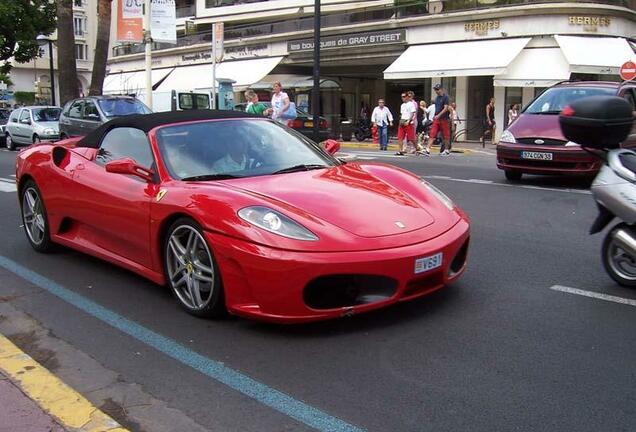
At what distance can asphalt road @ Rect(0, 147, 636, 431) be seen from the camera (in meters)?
3.01

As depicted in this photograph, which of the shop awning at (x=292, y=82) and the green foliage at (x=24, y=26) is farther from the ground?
the green foliage at (x=24, y=26)

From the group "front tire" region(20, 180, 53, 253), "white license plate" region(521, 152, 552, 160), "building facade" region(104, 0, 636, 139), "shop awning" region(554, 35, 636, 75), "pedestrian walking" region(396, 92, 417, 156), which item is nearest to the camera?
"front tire" region(20, 180, 53, 253)

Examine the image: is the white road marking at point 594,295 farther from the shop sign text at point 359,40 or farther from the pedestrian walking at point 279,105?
the shop sign text at point 359,40

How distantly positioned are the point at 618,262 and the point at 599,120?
1079mm

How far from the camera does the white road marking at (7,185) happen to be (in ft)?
35.2

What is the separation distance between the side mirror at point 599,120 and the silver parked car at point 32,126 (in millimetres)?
18683

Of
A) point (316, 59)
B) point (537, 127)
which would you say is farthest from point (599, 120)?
point (316, 59)

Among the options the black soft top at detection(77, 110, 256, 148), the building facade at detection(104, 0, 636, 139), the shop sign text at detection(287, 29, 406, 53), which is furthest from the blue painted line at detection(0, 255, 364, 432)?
the shop sign text at detection(287, 29, 406, 53)

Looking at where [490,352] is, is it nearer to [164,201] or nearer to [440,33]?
[164,201]

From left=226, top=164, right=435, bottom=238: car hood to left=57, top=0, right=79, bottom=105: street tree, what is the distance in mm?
21679

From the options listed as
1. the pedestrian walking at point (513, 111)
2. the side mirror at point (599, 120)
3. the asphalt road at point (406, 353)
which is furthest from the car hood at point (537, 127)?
the pedestrian walking at point (513, 111)

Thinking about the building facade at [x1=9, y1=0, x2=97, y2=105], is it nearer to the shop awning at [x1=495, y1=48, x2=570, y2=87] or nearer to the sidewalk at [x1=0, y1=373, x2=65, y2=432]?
the shop awning at [x1=495, y1=48, x2=570, y2=87]

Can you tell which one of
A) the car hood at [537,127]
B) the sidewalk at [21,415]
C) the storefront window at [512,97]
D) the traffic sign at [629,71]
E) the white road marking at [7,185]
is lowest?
the sidewalk at [21,415]

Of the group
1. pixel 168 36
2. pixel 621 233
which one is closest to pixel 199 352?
pixel 621 233
